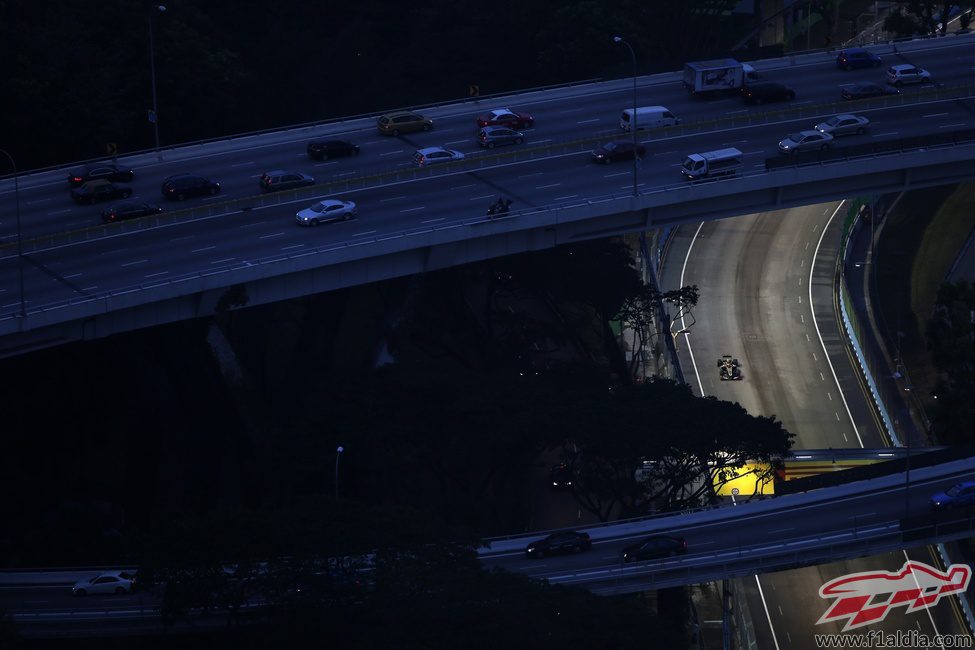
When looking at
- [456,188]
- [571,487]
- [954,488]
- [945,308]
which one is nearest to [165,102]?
[456,188]

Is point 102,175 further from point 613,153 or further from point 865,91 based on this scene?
point 865,91

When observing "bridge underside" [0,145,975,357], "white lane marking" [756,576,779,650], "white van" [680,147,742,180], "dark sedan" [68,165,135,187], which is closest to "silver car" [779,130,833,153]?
"bridge underside" [0,145,975,357]

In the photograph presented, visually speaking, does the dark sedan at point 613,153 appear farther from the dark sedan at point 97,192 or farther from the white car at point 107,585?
the white car at point 107,585

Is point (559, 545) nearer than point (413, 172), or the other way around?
point (559, 545)

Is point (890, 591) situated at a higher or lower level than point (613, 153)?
lower

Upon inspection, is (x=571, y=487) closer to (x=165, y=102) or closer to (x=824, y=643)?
(x=824, y=643)

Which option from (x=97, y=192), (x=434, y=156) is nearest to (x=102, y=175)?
(x=97, y=192)

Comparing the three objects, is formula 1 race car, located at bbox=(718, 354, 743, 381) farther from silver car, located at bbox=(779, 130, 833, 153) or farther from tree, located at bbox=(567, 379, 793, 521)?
tree, located at bbox=(567, 379, 793, 521)
